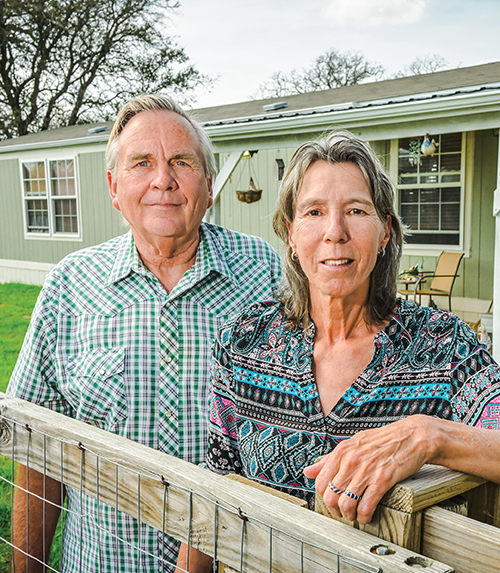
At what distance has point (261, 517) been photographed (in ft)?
3.28

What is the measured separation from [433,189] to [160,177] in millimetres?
8254

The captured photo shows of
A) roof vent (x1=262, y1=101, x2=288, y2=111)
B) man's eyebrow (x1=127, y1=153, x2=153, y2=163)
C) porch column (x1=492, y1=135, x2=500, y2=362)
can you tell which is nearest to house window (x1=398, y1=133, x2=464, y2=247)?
roof vent (x1=262, y1=101, x2=288, y2=111)

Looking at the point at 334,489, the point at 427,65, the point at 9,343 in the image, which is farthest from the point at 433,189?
the point at 427,65

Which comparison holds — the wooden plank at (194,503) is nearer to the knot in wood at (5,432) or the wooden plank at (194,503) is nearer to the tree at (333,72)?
the knot in wood at (5,432)

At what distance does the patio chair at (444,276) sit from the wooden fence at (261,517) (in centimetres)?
775

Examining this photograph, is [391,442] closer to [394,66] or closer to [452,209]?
[452,209]

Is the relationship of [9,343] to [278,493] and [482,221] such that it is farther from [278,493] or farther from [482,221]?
[278,493]

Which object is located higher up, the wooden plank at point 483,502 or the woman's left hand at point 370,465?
the woman's left hand at point 370,465

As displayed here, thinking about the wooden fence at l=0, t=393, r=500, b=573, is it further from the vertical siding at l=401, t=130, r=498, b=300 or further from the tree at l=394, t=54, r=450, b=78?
the tree at l=394, t=54, r=450, b=78

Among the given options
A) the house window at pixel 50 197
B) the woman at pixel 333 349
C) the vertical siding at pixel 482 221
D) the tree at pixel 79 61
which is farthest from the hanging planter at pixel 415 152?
the tree at pixel 79 61

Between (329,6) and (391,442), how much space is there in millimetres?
42267

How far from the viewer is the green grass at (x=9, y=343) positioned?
3.66 m

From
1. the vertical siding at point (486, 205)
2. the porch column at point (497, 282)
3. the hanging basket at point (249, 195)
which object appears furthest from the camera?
the hanging basket at point (249, 195)

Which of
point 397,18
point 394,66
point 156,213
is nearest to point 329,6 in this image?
point 397,18
